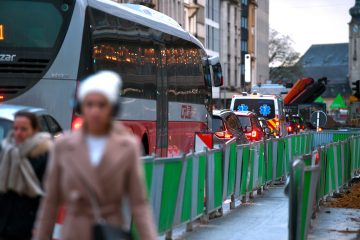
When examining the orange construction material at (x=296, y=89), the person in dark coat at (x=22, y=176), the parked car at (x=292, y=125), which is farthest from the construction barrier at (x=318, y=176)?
the orange construction material at (x=296, y=89)

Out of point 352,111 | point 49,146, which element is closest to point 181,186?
point 49,146

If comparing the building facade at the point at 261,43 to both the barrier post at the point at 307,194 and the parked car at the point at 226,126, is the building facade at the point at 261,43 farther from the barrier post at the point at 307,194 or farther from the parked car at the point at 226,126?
the barrier post at the point at 307,194

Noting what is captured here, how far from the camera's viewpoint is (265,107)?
36812mm

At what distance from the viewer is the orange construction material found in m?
61.7

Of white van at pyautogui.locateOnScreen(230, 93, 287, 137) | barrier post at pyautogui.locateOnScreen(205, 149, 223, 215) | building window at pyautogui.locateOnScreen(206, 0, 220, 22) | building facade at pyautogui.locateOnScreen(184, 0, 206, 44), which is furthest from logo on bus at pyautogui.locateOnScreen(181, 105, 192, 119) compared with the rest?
building window at pyautogui.locateOnScreen(206, 0, 220, 22)

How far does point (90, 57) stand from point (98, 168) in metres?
10.5

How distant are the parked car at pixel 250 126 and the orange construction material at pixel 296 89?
31557mm

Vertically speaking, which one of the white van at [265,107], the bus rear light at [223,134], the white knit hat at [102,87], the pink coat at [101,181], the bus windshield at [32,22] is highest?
the bus windshield at [32,22]

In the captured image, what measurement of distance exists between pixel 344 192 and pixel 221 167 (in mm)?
5761

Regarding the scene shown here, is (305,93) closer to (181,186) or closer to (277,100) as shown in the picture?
(277,100)

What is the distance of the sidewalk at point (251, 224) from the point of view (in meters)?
12.6

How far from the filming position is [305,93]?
65062 millimetres

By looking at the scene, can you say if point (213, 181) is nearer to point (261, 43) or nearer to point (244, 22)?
point (244, 22)

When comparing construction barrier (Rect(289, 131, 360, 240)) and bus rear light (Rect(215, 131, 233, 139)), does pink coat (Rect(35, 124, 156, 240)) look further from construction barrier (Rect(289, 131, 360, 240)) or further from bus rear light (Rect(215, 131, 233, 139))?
bus rear light (Rect(215, 131, 233, 139))
